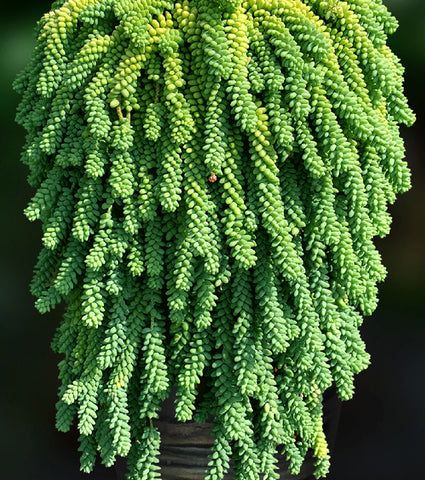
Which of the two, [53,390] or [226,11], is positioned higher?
[226,11]

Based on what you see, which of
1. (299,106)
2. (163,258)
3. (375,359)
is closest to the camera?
(299,106)

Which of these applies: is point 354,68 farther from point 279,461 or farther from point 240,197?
point 279,461

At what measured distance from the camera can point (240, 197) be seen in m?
1.18

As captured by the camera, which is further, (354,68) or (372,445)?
(372,445)

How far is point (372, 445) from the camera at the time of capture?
1.98 m

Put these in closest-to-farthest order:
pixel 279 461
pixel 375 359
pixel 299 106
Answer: pixel 299 106
pixel 279 461
pixel 375 359

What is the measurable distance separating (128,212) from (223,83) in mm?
266

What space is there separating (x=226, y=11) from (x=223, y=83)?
11 centimetres

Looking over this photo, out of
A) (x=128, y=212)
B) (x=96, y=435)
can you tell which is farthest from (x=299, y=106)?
(x=96, y=435)

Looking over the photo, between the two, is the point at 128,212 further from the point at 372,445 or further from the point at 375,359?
the point at 372,445

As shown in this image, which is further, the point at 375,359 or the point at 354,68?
the point at 375,359

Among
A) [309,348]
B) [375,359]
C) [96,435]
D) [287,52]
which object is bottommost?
[96,435]

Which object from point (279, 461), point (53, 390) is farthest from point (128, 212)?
point (53, 390)

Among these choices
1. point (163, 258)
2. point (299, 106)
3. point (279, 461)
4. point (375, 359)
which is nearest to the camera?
point (299, 106)
